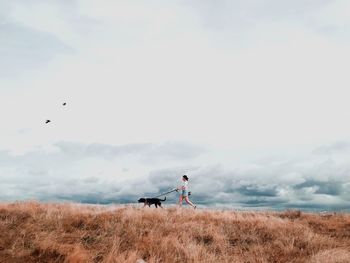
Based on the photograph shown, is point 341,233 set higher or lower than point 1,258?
higher

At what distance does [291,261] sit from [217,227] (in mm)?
4066

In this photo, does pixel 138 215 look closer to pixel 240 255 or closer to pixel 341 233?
pixel 240 255

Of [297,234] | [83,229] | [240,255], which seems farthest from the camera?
[297,234]

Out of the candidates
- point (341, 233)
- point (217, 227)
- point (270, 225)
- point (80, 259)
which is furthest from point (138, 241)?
point (341, 233)

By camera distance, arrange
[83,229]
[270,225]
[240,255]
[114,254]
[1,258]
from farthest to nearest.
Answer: [270,225] < [83,229] < [240,255] < [114,254] < [1,258]

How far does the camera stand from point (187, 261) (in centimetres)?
1220

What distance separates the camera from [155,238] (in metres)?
13.8

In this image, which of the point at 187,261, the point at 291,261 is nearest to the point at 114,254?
the point at 187,261

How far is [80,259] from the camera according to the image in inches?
452

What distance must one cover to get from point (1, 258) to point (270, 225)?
1053 centimetres

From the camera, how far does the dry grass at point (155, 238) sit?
1212 centimetres

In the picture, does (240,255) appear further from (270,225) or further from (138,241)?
(270,225)

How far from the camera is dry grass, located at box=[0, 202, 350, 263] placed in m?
12.1

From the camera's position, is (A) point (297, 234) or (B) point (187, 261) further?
(A) point (297, 234)
